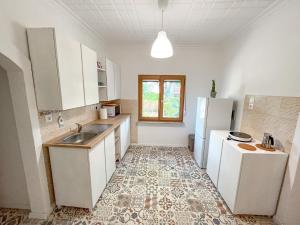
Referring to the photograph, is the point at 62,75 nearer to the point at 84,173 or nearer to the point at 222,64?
the point at 84,173

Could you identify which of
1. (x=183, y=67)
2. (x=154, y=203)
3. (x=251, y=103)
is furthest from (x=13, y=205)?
(x=183, y=67)

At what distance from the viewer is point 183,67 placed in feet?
11.3

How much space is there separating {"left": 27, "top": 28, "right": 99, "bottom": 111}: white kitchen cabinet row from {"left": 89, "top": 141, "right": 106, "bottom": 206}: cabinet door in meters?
0.63

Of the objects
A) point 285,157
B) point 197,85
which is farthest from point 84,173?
point 197,85

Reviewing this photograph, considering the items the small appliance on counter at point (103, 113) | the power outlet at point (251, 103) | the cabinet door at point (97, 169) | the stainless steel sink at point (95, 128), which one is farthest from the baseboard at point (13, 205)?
the power outlet at point (251, 103)

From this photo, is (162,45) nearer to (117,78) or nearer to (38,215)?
(117,78)

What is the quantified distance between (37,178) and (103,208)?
85 cm

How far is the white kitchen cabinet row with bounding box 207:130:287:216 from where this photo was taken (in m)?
1.55

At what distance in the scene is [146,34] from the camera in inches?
110

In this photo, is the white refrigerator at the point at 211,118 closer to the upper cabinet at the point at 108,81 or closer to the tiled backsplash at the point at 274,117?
the tiled backsplash at the point at 274,117

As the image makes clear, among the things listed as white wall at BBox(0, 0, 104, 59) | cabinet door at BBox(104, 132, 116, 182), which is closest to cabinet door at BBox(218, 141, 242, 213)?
cabinet door at BBox(104, 132, 116, 182)

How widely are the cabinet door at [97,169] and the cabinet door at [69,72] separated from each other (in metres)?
0.62

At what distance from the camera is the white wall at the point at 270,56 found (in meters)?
1.51

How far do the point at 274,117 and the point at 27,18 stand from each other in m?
2.94
